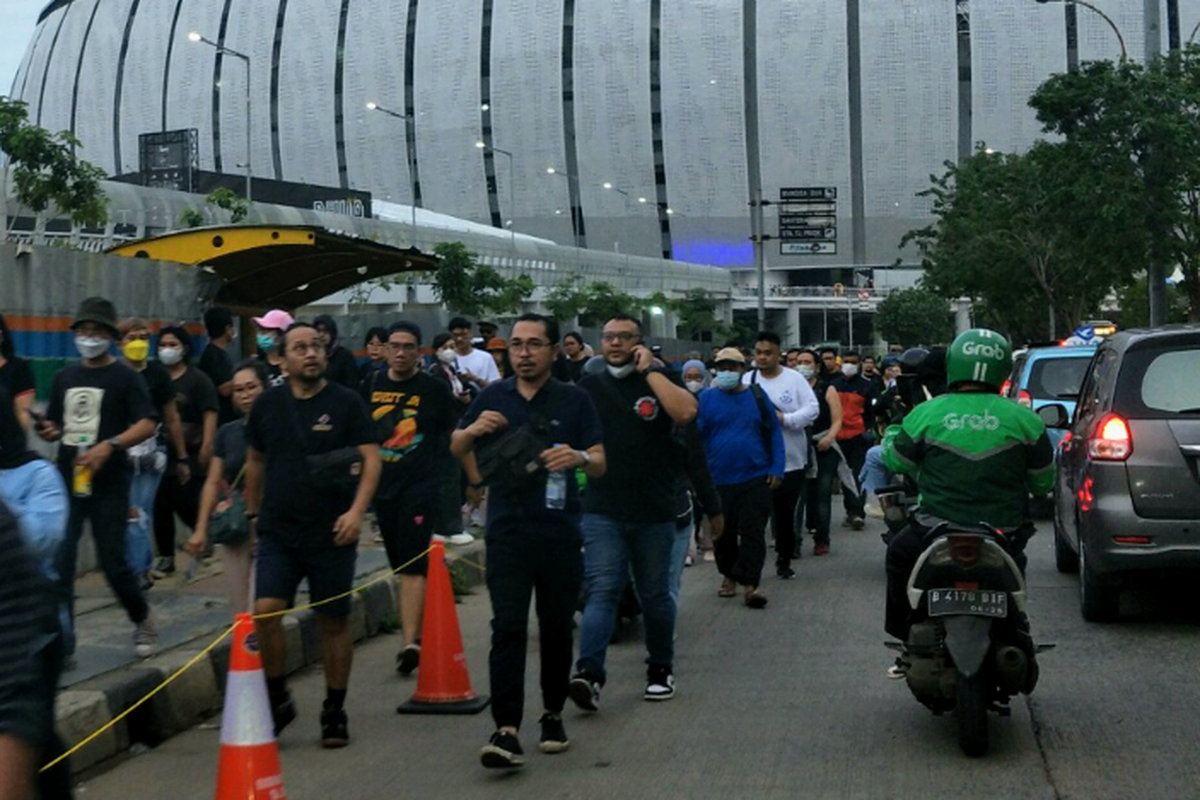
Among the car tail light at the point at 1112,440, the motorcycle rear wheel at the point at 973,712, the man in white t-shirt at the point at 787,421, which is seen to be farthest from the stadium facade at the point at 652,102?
the motorcycle rear wheel at the point at 973,712

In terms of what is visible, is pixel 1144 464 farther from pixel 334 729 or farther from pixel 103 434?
pixel 103 434

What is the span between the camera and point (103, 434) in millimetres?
8352

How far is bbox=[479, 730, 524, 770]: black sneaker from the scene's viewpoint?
6367 mm

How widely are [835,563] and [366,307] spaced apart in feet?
116

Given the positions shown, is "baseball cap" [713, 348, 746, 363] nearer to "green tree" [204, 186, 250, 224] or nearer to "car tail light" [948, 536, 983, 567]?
"car tail light" [948, 536, 983, 567]

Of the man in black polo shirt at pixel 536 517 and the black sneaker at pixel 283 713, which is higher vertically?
the man in black polo shirt at pixel 536 517

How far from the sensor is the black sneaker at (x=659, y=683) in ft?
26.1

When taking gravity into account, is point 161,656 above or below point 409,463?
below

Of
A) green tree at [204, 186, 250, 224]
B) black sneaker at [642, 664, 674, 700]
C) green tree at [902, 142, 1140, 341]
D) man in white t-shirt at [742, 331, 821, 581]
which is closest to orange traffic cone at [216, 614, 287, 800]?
black sneaker at [642, 664, 674, 700]

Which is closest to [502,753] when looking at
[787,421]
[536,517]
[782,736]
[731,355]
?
[536,517]

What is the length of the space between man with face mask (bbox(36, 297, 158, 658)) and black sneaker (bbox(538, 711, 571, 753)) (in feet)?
7.93

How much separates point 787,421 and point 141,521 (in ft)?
16.5

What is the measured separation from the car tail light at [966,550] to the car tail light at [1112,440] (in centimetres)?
298

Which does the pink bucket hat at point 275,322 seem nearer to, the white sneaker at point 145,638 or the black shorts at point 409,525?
the black shorts at point 409,525
